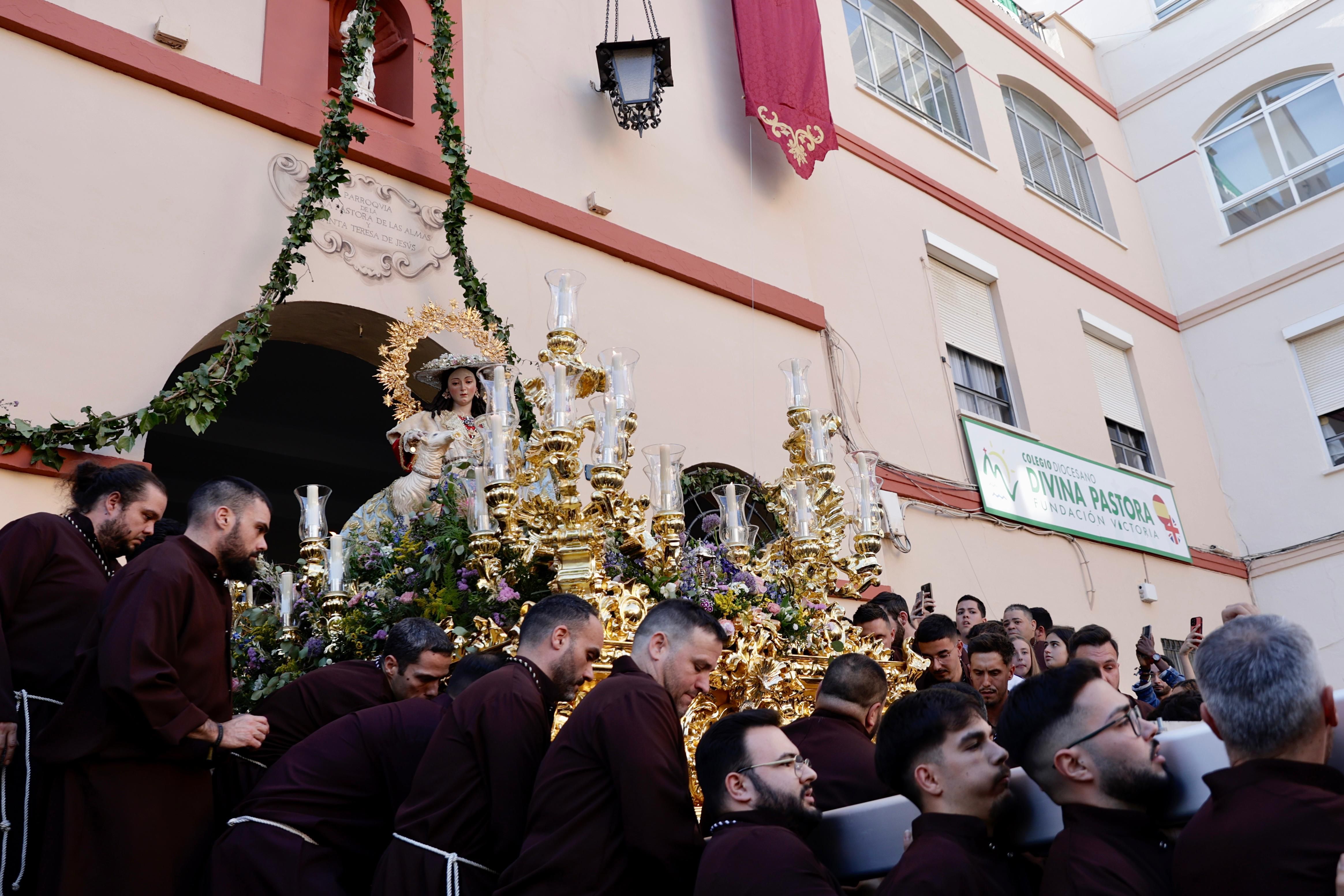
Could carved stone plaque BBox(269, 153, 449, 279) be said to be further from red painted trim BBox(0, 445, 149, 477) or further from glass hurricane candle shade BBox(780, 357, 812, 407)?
glass hurricane candle shade BBox(780, 357, 812, 407)

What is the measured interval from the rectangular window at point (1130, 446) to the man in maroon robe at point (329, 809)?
11229mm

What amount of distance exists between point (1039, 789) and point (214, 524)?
2.53 m

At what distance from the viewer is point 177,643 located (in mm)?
3305

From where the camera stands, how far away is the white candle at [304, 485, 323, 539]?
5258mm

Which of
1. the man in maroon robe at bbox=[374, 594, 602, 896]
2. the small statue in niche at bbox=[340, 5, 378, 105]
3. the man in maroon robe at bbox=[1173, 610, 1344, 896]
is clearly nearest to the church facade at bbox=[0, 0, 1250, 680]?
the small statue in niche at bbox=[340, 5, 378, 105]

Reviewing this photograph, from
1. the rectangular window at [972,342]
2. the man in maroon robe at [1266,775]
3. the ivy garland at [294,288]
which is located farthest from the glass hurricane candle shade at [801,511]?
the rectangular window at [972,342]

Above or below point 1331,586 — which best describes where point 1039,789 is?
below

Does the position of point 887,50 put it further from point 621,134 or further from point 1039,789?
point 1039,789

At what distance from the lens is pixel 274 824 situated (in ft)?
10.9

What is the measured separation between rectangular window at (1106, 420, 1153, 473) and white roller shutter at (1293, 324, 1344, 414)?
77.6 inches

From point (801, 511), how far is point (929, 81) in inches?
361

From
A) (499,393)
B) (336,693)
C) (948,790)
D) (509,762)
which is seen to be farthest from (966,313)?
(948,790)

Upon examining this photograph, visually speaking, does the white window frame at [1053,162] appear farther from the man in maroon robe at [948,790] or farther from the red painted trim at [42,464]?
the man in maroon robe at [948,790]

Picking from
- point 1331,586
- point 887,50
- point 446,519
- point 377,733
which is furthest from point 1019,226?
point 377,733
